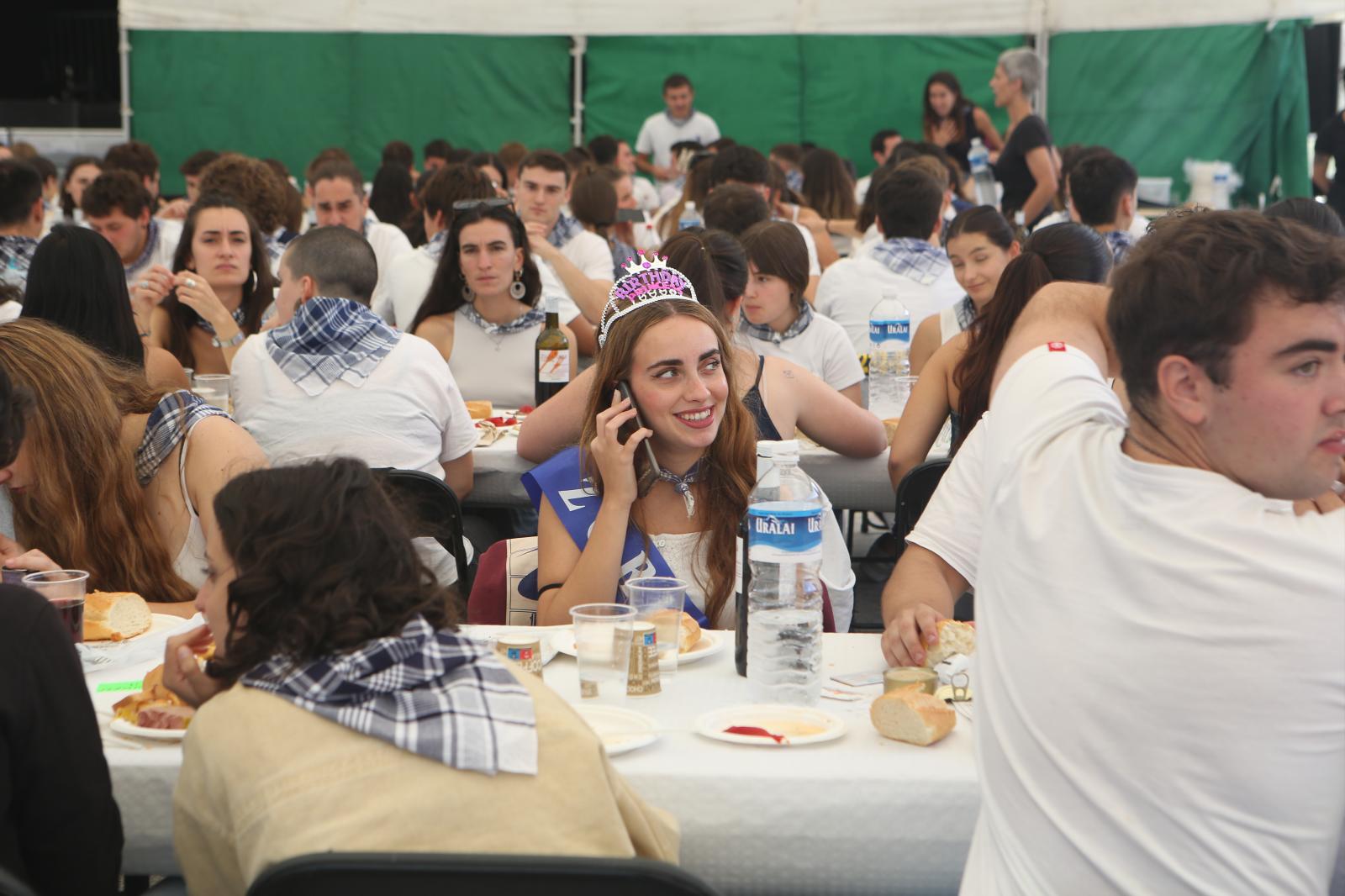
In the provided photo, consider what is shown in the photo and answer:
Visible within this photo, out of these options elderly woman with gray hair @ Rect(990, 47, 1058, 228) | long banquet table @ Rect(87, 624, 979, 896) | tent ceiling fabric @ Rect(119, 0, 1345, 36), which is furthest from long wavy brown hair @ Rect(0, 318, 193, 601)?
tent ceiling fabric @ Rect(119, 0, 1345, 36)

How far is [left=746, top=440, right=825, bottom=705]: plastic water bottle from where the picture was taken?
86.6 inches

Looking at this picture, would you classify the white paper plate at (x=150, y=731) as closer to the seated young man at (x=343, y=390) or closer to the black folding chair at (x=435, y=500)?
the black folding chair at (x=435, y=500)

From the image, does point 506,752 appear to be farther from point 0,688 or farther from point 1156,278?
point 1156,278

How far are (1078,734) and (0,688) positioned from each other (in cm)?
125

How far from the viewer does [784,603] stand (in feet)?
7.46

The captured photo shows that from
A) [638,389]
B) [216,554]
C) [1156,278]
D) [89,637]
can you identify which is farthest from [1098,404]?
[89,637]

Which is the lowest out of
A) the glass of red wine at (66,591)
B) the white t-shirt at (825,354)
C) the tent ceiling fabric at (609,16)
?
the glass of red wine at (66,591)

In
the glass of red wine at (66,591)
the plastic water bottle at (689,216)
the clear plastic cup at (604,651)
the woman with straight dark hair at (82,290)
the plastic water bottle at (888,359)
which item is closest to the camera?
the clear plastic cup at (604,651)

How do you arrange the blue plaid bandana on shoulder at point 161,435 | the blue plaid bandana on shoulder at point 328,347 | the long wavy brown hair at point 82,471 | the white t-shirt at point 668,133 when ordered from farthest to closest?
the white t-shirt at point 668,133 → the blue plaid bandana on shoulder at point 328,347 → the blue plaid bandana on shoulder at point 161,435 → the long wavy brown hair at point 82,471

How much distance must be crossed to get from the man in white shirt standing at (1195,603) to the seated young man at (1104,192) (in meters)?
4.78

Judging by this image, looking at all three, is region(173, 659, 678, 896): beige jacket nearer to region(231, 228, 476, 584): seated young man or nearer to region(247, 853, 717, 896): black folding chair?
region(247, 853, 717, 896): black folding chair

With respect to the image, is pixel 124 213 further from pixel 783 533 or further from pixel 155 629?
pixel 783 533

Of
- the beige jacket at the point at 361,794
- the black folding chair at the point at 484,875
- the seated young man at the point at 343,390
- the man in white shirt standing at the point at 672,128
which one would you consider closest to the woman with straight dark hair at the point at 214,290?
the seated young man at the point at 343,390

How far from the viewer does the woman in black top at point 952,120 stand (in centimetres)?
1155
